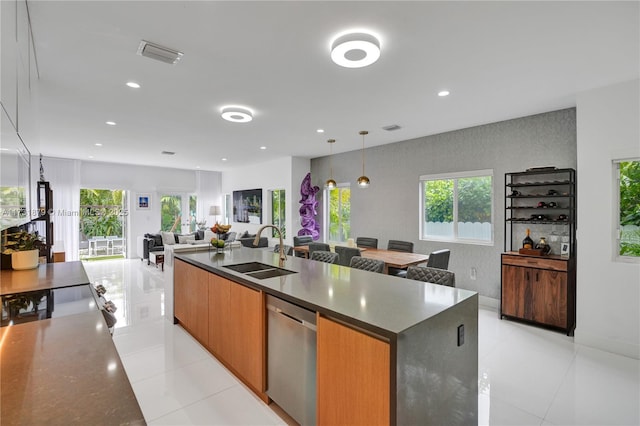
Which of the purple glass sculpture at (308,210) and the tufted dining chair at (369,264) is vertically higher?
the purple glass sculpture at (308,210)

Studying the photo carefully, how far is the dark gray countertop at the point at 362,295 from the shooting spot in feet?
4.99

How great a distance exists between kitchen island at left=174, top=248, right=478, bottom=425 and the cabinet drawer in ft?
8.12

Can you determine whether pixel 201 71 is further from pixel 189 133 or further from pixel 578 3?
pixel 578 3

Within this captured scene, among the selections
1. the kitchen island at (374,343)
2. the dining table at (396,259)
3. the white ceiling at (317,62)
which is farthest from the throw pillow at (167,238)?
the kitchen island at (374,343)

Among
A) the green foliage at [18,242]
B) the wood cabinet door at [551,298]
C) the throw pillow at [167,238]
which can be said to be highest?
the green foliage at [18,242]

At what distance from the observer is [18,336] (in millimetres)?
1269

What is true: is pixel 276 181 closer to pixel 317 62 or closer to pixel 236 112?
pixel 236 112

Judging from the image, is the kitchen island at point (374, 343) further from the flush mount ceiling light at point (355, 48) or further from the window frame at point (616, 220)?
the window frame at point (616, 220)

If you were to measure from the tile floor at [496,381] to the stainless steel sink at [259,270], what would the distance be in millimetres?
887

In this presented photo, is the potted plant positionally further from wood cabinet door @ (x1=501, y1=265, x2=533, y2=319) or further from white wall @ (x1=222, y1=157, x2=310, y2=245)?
wood cabinet door @ (x1=501, y1=265, x2=533, y2=319)

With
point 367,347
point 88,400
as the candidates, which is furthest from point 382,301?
point 88,400

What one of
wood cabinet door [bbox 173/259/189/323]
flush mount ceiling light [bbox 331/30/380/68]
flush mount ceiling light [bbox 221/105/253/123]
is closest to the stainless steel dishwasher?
wood cabinet door [bbox 173/259/189/323]

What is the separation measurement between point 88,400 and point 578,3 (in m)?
3.19

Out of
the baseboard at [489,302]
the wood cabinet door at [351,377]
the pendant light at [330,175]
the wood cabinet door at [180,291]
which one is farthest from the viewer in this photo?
the pendant light at [330,175]
